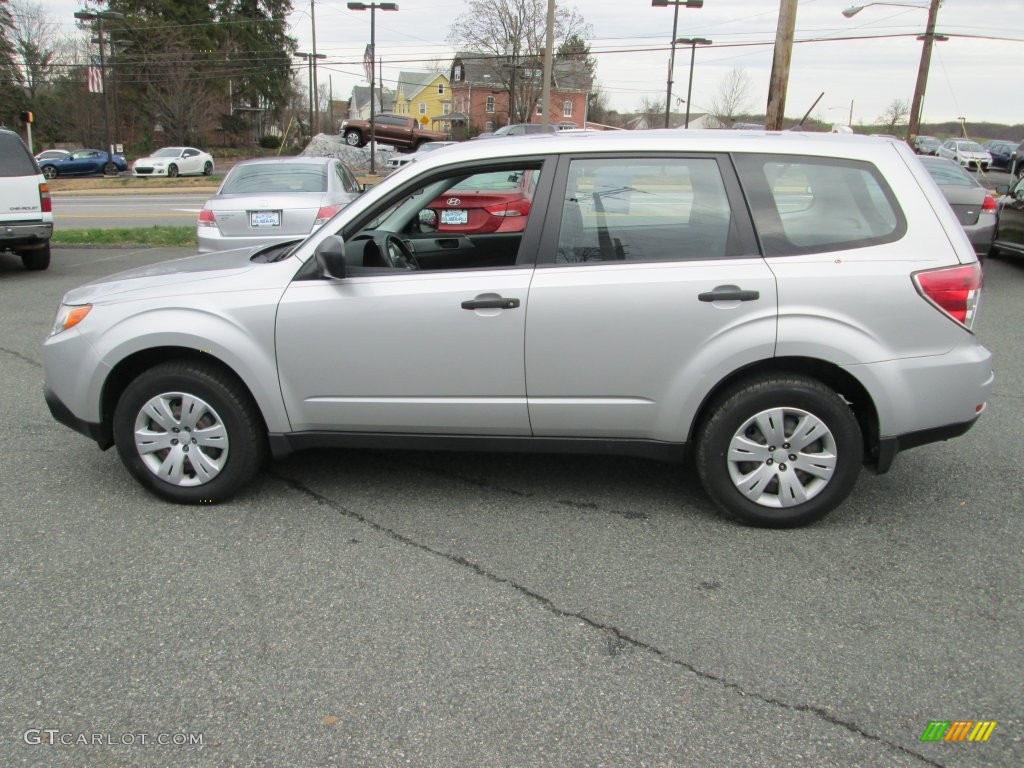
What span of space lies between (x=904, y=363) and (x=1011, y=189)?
10.8 meters

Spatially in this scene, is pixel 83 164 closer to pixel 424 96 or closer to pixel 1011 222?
pixel 1011 222

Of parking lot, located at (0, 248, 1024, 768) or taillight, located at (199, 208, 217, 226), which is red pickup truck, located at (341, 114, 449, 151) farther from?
parking lot, located at (0, 248, 1024, 768)

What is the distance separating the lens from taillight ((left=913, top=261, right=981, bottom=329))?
365 cm

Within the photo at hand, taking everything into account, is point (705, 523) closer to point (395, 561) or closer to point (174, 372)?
point (395, 561)

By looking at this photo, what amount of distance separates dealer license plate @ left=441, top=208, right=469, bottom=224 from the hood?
110 inches

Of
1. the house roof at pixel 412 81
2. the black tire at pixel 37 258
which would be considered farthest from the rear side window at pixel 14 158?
the house roof at pixel 412 81

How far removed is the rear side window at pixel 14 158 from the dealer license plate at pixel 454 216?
655 cm

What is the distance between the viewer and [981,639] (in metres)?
3.03

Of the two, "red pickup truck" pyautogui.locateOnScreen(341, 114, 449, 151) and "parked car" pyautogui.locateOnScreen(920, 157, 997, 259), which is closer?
"parked car" pyautogui.locateOnScreen(920, 157, 997, 259)

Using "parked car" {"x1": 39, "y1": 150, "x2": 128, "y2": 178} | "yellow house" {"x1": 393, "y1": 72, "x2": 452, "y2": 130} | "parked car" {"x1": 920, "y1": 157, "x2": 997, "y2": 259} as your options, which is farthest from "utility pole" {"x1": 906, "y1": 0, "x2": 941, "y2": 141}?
"yellow house" {"x1": 393, "y1": 72, "x2": 452, "y2": 130}

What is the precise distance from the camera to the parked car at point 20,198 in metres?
10.4

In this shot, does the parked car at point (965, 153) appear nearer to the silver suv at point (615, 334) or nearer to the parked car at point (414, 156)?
the parked car at point (414, 156)

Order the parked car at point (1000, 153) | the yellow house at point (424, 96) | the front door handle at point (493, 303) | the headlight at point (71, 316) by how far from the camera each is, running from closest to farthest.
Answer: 1. the front door handle at point (493, 303)
2. the headlight at point (71, 316)
3. the parked car at point (1000, 153)
4. the yellow house at point (424, 96)

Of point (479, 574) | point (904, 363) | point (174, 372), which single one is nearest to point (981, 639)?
point (904, 363)
